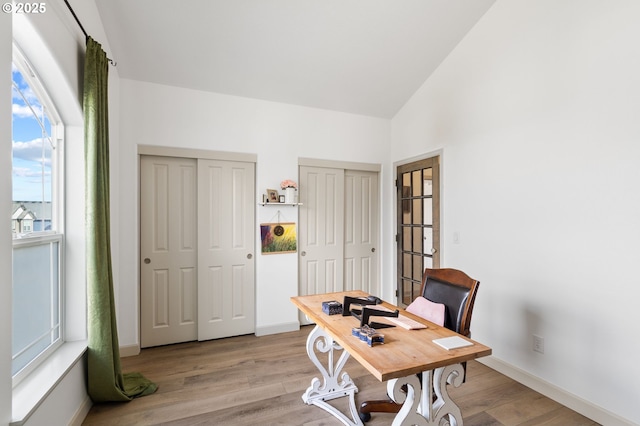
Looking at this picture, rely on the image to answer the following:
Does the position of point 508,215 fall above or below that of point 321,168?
below

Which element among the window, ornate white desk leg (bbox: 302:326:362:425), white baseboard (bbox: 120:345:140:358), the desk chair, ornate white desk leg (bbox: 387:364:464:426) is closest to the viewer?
ornate white desk leg (bbox: 387:364:464:426)

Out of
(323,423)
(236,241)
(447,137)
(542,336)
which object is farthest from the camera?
(236,241)

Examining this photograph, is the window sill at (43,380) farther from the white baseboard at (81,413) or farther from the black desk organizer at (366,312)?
the black desk organizer at (366,312)

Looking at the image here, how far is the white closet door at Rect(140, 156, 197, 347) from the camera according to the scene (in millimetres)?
2994

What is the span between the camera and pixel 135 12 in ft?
7.59

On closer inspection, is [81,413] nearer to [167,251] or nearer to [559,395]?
[167,251]

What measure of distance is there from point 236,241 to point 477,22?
3.30 meters

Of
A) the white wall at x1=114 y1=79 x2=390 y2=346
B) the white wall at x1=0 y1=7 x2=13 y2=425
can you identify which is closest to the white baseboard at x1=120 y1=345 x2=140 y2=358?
the white wall at x1=114 y1=79 x2=390 y2=346

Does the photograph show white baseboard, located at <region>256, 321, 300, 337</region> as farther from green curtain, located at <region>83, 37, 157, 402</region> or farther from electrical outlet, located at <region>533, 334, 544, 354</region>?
electrical outlet, located at <region>533, 334, 544, 354</region>

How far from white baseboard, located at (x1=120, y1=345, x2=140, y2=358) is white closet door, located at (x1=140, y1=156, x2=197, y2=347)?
127 millimetres

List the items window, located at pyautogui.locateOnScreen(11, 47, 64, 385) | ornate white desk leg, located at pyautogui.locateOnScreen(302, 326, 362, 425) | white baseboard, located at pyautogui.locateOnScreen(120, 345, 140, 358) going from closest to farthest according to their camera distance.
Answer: window, located at pyautogui.locateOnScreen(11, 47, 64, 385) < ornate white desk leg, located at pyautogui.locateOnScreen(302, 326, 362, 425) < white baseboard, located at pyautogui.locateOnScreen(120, 345, 140, 358)

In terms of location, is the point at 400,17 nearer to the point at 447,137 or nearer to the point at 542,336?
the point at 447,137

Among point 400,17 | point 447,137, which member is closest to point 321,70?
point 400,17

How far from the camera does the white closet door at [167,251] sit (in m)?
2.99
